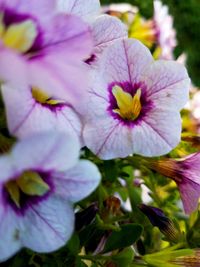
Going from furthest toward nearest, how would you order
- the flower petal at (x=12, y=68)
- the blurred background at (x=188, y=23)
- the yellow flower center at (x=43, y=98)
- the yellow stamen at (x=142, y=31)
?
1. the blurred background at (x=188, y=23)
2. the yellow stamen at (x=142, y=31)
3. the yellow flower center at (x=43, y=98)
4. the flower petal at (x=12, y=68)

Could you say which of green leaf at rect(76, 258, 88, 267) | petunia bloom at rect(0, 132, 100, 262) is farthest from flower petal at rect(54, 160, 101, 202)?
green leaf at rect(76, 258, 88, 267)

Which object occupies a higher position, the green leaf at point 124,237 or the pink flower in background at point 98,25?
the pink flower in background at point 98,25

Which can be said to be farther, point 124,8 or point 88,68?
point 124,8

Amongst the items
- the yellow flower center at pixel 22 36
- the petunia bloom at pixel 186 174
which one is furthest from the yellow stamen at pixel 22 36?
the petunia bloom at pixel 186 174

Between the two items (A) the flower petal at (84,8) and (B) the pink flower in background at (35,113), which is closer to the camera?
(B) the pink flower in background at (35,113)

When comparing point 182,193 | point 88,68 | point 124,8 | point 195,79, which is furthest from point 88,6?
point 195,79

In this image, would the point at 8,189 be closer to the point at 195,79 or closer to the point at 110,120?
the point at 110,120

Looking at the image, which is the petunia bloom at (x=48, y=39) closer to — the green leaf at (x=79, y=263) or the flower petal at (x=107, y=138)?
the flower petal at (x=107, y=138)
